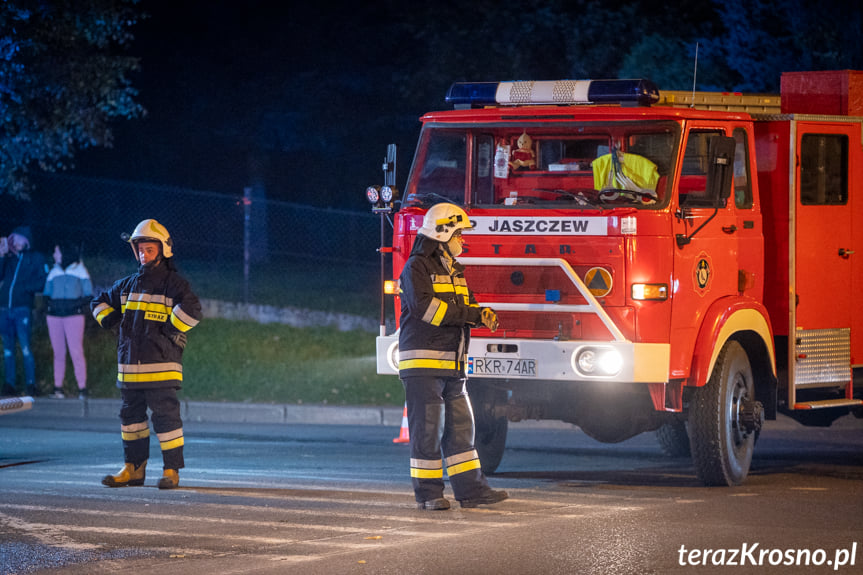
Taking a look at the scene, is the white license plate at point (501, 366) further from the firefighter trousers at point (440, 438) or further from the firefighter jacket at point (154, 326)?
the firefighter jacket at point (154, 326)

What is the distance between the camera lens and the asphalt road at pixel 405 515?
24.1 ft

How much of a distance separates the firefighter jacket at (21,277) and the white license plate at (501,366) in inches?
315

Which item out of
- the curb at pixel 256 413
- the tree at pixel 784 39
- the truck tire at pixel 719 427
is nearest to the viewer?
the truck tire at pixel 719 427

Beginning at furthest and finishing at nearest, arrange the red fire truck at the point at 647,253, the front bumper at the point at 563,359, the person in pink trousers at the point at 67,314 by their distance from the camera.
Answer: the person in pink trousers at the point at 67,314 → the red fire truck at the point at 647,253 → the front bumper at the point at 563,359

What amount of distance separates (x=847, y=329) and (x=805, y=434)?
2.68 meters

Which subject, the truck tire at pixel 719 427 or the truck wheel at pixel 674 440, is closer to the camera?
the truck tire at pixel 719 427

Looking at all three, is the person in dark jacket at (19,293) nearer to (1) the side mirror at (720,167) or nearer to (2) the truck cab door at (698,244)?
(2) the truck cab door at (698,244)

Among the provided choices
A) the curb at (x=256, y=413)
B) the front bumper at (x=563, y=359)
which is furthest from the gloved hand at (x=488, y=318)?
the curb at (x=256, y=413)

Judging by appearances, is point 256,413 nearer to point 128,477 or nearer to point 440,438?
point 128,477

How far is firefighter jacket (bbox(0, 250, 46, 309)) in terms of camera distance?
16094 millimetres

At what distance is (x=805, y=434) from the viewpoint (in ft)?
44.4

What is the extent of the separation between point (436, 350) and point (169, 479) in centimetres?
Result: 232

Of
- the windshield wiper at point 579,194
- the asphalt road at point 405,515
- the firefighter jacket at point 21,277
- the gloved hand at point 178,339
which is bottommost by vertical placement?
the asphalt road at point 405,515

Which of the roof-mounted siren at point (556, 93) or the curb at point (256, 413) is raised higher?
the roof-mounted siren at point (556, 93)
